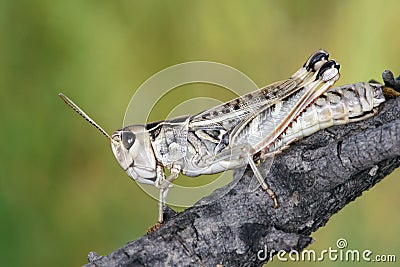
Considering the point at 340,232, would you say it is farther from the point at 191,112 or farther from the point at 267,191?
the point at 267,191

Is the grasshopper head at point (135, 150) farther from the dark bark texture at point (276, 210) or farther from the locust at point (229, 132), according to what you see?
the dark bark texture at point (276, 210)

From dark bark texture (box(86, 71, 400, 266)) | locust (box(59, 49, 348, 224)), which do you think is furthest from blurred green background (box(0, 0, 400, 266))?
dark bark texture (box(86, 71, 400, 266))

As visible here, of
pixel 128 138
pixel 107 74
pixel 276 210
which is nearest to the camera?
pixel 276 210

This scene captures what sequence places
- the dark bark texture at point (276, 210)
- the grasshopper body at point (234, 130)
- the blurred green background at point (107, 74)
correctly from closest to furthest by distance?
the dark bark texture at point (276, 210), the grasshopper body at point (234, 130), the blurred green background at point (107, 74)

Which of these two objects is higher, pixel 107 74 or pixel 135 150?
pixel 107 74

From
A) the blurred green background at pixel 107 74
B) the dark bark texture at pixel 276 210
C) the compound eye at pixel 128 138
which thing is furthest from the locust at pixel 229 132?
the blurred green background at pixel 107 74

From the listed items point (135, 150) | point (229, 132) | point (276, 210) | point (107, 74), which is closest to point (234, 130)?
point (229, 132)

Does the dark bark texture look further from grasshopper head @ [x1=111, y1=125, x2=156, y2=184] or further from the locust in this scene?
grasshopper head @ [x1=111, y1=125, x2=156, y2=184]

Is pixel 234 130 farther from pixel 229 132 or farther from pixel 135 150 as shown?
Result: pixel 135 150
